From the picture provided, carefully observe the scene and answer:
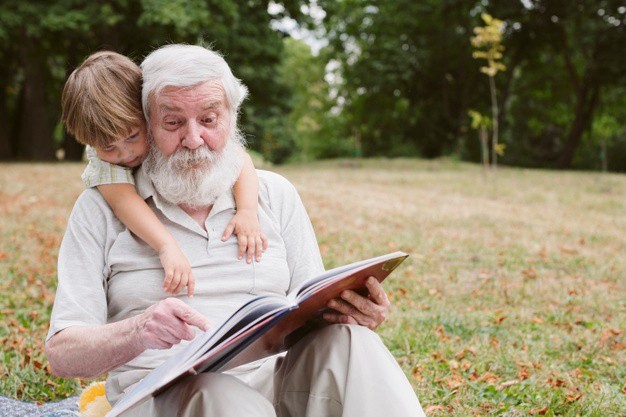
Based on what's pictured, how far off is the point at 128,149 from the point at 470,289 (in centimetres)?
410

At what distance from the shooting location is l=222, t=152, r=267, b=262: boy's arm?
2.28m

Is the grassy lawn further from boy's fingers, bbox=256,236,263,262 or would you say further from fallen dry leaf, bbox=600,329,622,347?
boy's fingers, bbox=256,236,263,262

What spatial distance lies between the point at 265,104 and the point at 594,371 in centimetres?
2288

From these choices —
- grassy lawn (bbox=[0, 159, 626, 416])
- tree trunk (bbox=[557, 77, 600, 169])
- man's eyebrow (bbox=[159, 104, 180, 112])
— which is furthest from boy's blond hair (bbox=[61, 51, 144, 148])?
tree trunk (bbox=[557, 77, 600, 169])

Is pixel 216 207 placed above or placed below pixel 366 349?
above

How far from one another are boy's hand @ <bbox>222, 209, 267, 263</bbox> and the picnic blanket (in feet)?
4.02

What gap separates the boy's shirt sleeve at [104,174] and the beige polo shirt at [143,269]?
0.16 feet

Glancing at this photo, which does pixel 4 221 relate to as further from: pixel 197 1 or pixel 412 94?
pixel 412 94

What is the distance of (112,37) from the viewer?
1762cm

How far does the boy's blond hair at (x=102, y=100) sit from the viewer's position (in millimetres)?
2092

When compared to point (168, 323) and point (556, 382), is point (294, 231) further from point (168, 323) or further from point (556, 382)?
point (556, 382)

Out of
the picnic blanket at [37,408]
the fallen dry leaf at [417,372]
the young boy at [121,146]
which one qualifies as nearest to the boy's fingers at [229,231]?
the young boy at [121,146]

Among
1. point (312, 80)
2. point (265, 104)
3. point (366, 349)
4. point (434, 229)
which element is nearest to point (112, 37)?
point (265, 104)

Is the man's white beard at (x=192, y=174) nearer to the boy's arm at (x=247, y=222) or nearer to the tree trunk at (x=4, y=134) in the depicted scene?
the boy's arm at (x=247, y=222)
